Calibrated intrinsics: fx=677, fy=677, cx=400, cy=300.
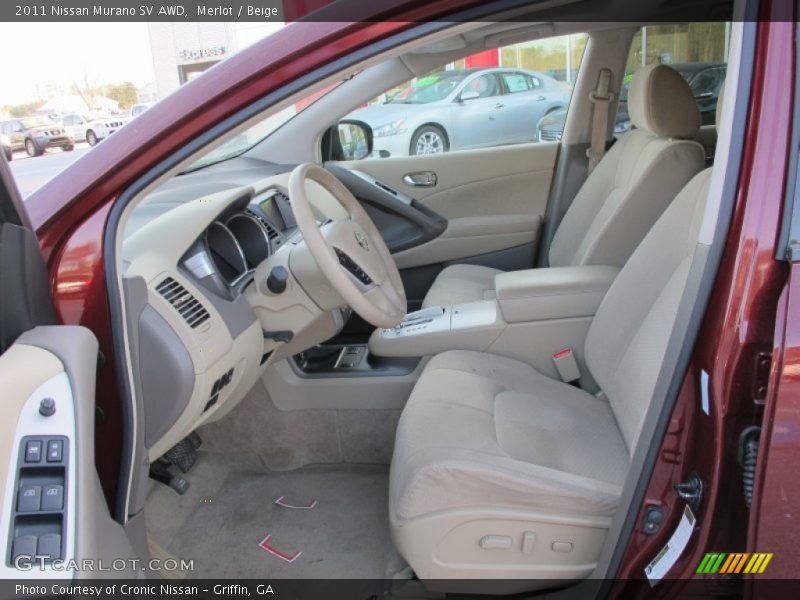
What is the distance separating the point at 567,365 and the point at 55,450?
4.98 ft

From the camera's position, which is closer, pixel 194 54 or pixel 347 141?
pixel 194 54

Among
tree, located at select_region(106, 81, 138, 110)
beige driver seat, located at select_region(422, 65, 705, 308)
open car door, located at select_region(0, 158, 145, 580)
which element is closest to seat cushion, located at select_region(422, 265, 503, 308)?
beige driver seat, located at select_region(422, 65, 705, 308)

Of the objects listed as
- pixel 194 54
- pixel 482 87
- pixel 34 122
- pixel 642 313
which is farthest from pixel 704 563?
pixel 482 87

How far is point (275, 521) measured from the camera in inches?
80.0

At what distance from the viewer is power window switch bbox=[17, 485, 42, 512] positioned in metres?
0.84

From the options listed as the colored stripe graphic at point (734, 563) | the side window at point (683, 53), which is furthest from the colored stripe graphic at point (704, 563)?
the side window at point (683, 53)

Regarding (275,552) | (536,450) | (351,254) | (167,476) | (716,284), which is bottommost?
(275,552)

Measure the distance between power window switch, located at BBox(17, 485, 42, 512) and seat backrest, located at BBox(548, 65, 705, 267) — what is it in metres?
1.94

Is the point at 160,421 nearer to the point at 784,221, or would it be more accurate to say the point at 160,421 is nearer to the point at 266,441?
the point at 266,441

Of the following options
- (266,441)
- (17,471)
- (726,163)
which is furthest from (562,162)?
(17,471)

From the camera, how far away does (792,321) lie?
941mm

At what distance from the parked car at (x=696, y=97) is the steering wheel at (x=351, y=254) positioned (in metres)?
1.27

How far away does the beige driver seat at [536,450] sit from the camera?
4.45 feet

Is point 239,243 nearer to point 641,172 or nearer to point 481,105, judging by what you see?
point 641,172
